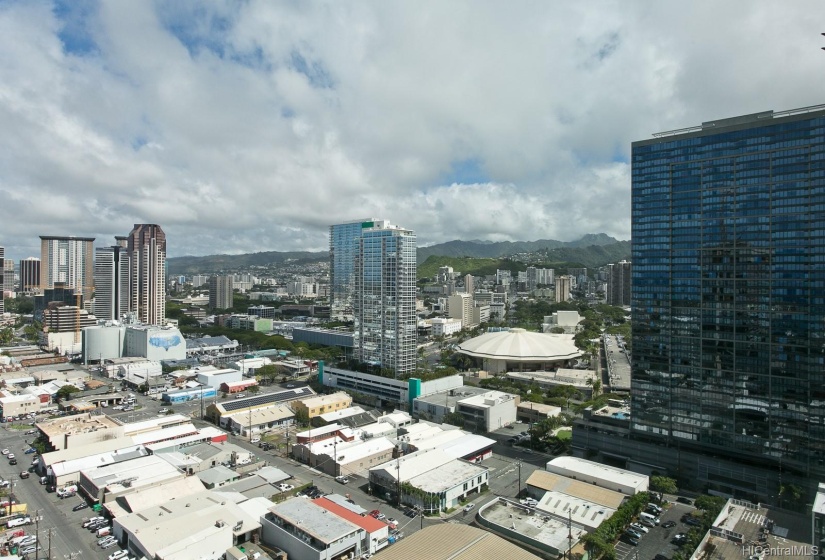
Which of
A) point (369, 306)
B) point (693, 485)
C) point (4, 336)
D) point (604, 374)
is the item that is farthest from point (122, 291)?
point (693, 485)

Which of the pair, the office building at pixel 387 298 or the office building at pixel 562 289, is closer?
the office building at pixel 387 298

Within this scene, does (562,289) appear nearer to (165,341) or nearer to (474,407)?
(165,341)

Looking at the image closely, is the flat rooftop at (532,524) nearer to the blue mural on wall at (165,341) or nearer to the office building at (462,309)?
the blue mural on wall at (165,341)

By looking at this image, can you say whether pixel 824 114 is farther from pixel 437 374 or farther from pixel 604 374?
pixel 604 374

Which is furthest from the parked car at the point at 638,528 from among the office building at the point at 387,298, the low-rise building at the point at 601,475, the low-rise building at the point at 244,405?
the low-rise building at the point at 244,405

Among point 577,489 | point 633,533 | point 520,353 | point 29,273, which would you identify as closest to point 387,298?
point 520,353

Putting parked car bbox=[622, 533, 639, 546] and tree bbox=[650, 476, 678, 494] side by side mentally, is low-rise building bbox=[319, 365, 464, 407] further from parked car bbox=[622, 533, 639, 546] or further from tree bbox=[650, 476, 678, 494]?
parked car bbox=[622, 533, 639, 546]
